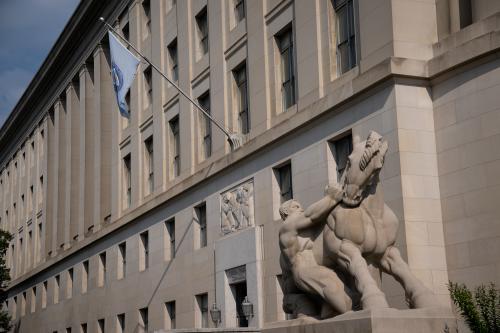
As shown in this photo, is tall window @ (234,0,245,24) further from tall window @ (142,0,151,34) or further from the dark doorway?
tall window @ (142,0,151,34)

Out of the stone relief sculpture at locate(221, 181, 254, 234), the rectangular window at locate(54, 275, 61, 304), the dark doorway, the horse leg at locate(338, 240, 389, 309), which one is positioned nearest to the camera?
the horse leg at locate(338, 240, 389, 309)

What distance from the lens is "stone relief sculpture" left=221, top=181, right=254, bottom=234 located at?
2762 centimetres

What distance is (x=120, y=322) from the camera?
130 ft

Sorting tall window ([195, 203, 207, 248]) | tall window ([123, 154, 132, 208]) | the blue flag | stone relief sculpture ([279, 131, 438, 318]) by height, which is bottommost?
stone relief sculpture ([279, 131, 438, 318])

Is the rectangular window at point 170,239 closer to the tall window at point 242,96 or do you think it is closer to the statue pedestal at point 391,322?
the tall window at point 242,96

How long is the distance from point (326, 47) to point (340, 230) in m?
12.6

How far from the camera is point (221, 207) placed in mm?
29641

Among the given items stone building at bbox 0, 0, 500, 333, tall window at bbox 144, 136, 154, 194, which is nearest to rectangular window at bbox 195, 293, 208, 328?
stone building at bbox 0, 0, 500, 333

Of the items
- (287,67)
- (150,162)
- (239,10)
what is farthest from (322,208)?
(150,162)

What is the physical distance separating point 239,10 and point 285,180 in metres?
7.93

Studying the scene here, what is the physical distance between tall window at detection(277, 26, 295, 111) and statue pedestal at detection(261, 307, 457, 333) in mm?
15038

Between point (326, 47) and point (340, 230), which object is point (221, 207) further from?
point (340, 230)

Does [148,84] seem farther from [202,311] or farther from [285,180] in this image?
[285,180]

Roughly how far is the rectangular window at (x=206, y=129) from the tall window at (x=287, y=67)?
5.80 meters
